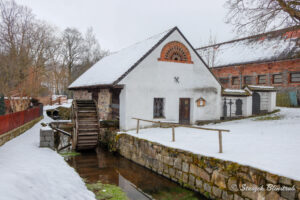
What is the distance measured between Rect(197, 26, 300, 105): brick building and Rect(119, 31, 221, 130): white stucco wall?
17.6 ft

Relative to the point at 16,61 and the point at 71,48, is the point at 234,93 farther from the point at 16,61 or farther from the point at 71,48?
the point at 71,48

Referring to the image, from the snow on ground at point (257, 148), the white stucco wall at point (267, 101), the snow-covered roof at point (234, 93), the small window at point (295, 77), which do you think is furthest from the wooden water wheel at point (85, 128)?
the small window at point (295, 77)

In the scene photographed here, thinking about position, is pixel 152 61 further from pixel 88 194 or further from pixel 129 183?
pixel 88 194

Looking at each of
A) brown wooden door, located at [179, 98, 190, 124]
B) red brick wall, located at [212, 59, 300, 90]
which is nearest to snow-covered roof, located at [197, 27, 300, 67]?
red brick wall, located at [212, 59, 300, 90]

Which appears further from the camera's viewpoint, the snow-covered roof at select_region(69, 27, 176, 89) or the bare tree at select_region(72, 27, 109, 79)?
the bare tree at select_region(72, 27, 109, 79)

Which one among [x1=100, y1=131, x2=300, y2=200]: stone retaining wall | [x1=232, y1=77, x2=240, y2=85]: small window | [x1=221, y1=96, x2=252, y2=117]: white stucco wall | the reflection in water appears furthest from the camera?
[x1=232, y1=77, x2=240, y2=85]: small window

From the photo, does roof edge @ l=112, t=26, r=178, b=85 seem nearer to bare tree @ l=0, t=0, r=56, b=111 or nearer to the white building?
→ the white building

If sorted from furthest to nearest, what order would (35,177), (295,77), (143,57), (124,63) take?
(295,77), (124,63), (143,57), (35,177)

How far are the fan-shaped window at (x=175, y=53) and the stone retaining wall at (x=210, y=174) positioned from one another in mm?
4631

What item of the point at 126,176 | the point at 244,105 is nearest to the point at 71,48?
the point at 244,105

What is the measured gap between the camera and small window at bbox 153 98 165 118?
37.1 feet

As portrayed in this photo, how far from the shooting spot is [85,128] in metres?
10.6

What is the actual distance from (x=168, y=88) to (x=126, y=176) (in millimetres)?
5186

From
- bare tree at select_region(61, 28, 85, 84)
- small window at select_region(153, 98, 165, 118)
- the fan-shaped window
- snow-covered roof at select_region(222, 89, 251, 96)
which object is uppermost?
bare tree at select_region(61, 28, 85, 84)
